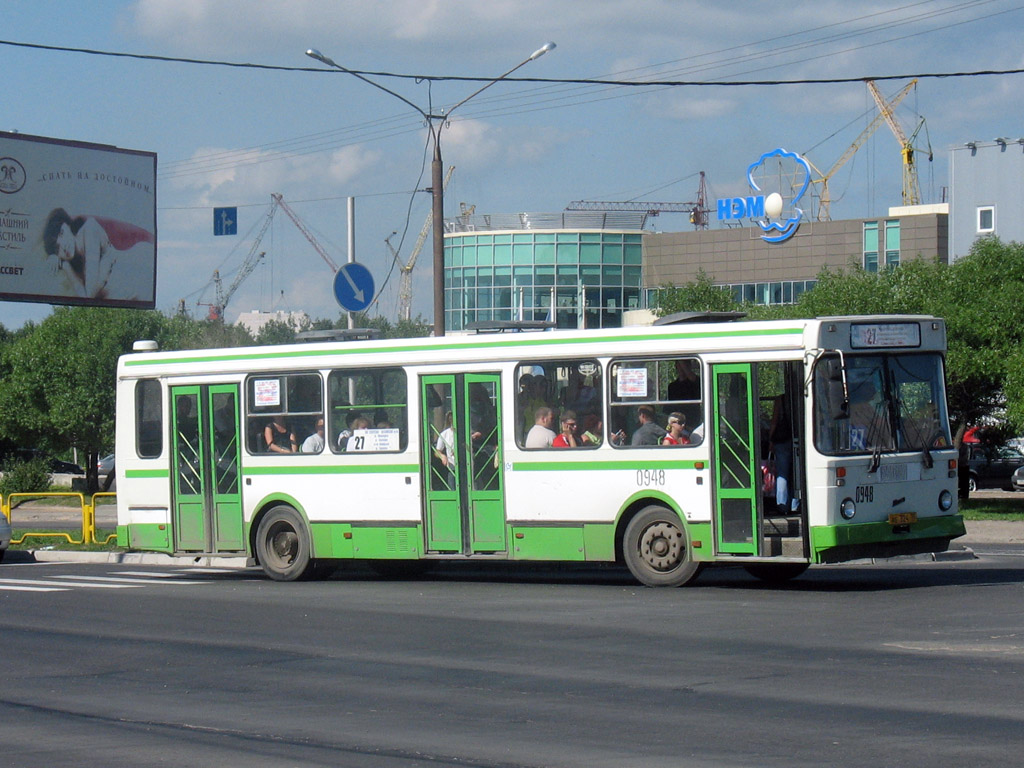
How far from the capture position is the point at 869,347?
1485 cm

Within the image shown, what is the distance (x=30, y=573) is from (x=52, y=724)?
13.3 meters

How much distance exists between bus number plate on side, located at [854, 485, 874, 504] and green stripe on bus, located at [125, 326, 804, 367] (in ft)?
5.59

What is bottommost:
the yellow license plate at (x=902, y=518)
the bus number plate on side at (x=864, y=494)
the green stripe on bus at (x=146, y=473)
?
the yellow license plate at (x=902, y=518)

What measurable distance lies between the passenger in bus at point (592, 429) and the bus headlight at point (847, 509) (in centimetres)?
288

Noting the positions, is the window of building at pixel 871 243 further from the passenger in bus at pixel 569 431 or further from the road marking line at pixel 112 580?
the passenger in bus at pixel 569 431

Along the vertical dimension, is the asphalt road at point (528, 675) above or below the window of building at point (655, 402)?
below

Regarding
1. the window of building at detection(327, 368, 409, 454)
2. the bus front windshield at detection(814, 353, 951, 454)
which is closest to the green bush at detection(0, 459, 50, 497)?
the window of building at detection(327, 368, 409, 454)

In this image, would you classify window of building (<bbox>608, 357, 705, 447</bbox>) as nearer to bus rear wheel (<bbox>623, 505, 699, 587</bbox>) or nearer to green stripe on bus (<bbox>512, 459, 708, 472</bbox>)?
green stripe on bus (<bbox>512, 459, 708, 472</bbox>)

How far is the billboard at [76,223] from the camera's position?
3077 cm

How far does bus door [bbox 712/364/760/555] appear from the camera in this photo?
1475 cm

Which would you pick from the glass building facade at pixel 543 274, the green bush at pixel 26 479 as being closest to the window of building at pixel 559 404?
the green bush at pixel 26 479

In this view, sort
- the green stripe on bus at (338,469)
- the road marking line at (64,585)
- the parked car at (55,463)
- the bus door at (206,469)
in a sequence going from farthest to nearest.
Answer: the parked car at (55,463) < the bus door at (206,469) < the road marking line at (64,585) < the green stripe on bus at (338,469)

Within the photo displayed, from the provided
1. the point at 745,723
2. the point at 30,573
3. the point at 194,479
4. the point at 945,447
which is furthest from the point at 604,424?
the point at 30,573

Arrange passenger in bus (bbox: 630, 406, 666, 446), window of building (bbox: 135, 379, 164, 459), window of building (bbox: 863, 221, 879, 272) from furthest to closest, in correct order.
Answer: window of building (bbox: 863, 221, 879, 272)
window of building (bbox: 135, 379, 164, 459)
passenger in bus (bbox: 630, 406, 666, 446)
